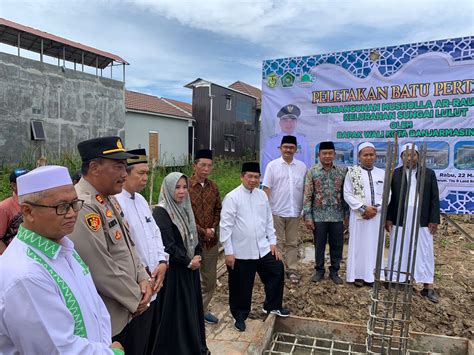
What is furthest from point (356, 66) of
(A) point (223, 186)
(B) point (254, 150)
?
(B) point (254, 150)

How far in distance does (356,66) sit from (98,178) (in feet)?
13.1

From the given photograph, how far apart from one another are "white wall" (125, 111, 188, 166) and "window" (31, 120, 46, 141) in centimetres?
442

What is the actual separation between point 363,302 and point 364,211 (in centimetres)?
105

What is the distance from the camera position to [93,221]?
194 cm

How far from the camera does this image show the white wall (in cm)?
1692

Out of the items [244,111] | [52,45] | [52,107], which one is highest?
[52,45]

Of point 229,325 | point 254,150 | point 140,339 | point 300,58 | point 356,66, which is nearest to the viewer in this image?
point 140,339

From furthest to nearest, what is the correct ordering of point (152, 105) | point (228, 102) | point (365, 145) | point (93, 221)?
point (228, 102)
point (152, 105)
point (365, 145)
point (93, 221)

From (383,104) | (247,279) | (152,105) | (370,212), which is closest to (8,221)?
(247,279)

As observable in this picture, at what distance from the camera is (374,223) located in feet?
15.0

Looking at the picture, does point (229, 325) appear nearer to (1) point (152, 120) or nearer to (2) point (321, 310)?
(2) point (321, 310)

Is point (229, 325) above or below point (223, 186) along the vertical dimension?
Answer: below

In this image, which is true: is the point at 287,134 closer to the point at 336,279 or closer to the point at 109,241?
the point at 336,279

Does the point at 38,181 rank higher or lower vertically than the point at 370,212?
higher
